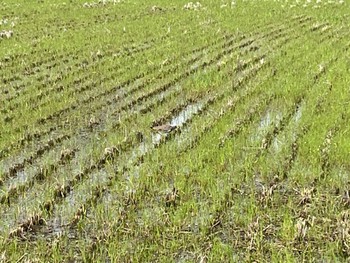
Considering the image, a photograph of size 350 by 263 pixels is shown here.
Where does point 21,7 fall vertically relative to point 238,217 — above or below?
above

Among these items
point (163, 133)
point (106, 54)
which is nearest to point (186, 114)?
point (163, 133)

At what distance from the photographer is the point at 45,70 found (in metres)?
9.87

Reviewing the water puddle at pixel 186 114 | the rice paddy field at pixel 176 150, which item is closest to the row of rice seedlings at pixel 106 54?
the rice paddy field at pixel 176 150

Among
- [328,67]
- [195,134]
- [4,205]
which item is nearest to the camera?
[4,205]

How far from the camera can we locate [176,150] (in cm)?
600

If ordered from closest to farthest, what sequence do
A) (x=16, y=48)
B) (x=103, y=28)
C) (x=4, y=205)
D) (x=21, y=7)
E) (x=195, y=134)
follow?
(x=4, y=205) < (x=195, y=134) < (x=16, y=48) < (x=103, y=28) < (x=21, y=7)

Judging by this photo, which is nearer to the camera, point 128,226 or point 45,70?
point 128,226

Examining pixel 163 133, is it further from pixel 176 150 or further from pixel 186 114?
pixel 186 114

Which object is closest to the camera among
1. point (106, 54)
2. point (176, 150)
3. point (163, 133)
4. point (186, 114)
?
point (176, 150)

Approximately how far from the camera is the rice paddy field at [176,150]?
422 cm

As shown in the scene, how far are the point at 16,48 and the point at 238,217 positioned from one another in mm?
8649

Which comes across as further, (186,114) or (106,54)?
(106,54)

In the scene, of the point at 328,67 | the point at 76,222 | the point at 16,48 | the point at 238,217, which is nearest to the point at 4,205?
the point at 76,222

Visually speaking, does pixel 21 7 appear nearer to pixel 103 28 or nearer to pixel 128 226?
pixel 103 28
